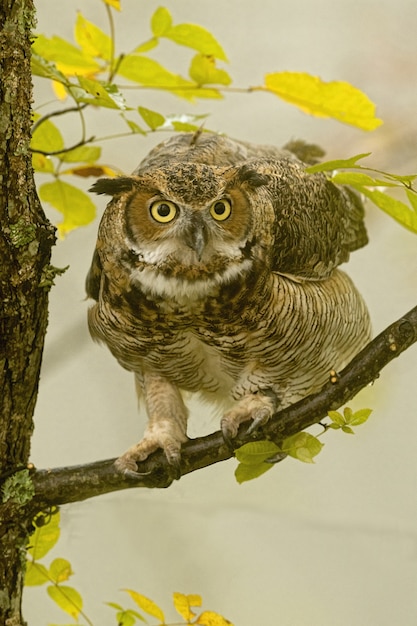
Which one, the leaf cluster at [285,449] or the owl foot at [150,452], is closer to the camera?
the leaf cluster at [285,449]

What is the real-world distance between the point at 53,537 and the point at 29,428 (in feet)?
0.59

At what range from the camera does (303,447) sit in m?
1.05

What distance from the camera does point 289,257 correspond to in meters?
1.29

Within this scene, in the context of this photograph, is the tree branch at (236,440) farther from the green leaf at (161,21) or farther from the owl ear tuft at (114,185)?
the green leaf at (161,21)

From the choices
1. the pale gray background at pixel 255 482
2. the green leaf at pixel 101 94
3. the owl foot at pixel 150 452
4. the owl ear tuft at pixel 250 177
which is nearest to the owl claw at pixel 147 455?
the owl foot at pixel 150 452

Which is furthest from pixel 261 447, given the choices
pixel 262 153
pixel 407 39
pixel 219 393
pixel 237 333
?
pixel 407 39

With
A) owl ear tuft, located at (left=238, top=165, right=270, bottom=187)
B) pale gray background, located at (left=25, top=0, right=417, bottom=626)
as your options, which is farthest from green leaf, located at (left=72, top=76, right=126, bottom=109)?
pale gray background, located at (left=25, top=0, right=417, bottom=626)

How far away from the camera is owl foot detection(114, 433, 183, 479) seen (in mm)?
1251

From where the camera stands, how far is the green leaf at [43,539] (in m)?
1.17

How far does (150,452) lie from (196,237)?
45 centimetres

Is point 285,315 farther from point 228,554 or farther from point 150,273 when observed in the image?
point 228,554

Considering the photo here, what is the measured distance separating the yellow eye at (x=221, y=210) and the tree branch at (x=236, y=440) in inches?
11.2

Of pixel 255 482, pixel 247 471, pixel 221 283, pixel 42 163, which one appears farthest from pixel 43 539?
pixel 255 482

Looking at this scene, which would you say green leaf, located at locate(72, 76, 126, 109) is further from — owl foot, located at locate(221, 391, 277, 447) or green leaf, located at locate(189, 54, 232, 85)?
owl foot, located at locate(221, 391, 277, 447)
